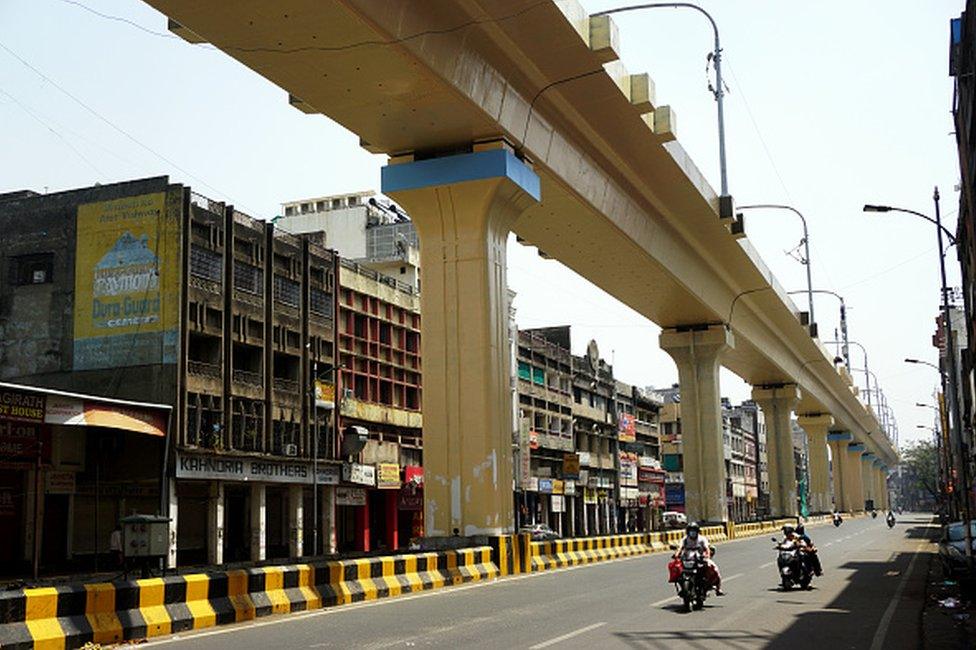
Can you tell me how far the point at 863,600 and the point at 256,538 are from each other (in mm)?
31691

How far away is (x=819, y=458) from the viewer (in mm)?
97250

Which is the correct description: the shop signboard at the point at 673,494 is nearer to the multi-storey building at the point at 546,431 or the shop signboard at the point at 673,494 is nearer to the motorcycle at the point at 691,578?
the multi-storey building at the point at 546,431

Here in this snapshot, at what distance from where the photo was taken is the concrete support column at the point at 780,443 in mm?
71062

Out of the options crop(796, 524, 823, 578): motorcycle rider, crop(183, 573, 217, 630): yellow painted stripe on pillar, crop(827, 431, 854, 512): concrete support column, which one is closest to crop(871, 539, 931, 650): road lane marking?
crop(796, 524, 823, 578): motorcycle rider

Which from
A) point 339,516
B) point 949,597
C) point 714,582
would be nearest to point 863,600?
point 949,597

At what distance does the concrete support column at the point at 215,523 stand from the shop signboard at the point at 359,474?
8.12 metres

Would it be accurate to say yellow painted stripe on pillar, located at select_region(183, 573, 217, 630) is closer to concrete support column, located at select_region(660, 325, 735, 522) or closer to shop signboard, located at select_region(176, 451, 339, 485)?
shop signboard, located at select_region(176, 451, 339, 485)

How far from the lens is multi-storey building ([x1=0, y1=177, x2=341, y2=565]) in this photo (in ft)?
134

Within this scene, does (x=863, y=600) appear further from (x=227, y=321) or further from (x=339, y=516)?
(x=339, y=516)

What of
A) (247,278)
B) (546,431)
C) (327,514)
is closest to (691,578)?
(247,278)

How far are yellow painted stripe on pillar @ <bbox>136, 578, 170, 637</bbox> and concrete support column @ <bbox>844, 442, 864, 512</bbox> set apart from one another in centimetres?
12088

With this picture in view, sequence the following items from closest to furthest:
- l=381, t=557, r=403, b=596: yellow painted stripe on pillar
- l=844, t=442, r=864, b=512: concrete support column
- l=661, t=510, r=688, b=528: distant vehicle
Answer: l=381, t=557, r=403, b=596: yellow painted stripe on pillar
l=661, t=510, r=688, b=528: distant vehicle
l=844, t=442, r=864, b=512: concrete support column

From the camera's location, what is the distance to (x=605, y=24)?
2291 centimetres

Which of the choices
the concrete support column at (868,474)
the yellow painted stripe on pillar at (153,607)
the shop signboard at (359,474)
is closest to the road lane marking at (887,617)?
the yellow painted stripe on pillar at (153,607)
